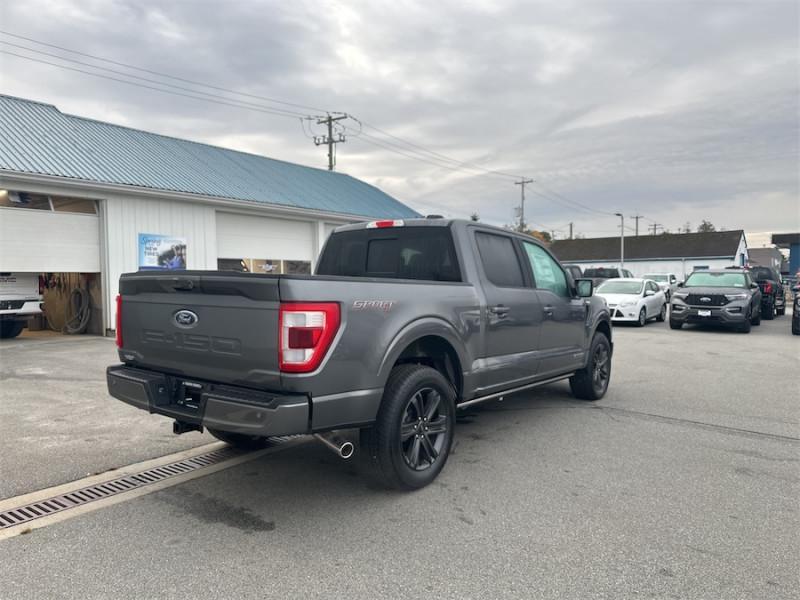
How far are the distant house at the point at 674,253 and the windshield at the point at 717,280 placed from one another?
39.9 metres

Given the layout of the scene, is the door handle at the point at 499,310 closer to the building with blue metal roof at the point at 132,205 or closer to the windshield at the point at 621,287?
the building with blue metal roof at the point at 132,205

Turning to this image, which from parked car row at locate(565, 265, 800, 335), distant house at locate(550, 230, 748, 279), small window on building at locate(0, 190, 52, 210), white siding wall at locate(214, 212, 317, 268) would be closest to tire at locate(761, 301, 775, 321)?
parked car row at locate(565, 265, 800, 335)

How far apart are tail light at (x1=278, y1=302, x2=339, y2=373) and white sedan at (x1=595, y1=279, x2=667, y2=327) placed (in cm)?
1452

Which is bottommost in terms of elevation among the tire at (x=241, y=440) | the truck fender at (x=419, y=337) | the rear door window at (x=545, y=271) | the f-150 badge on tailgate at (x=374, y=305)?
the tire at (x=241, y=440)

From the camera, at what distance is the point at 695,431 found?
561 centimetres

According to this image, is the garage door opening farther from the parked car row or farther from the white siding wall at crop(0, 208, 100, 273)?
the parked car row

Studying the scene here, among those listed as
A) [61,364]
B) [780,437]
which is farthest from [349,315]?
[61,364]

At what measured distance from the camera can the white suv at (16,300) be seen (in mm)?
12664

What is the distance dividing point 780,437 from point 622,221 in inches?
2010

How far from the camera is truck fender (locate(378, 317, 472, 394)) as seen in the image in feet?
11.9

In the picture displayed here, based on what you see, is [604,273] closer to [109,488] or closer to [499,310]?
[499,310]

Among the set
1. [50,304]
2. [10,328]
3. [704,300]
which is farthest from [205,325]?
[50,304]

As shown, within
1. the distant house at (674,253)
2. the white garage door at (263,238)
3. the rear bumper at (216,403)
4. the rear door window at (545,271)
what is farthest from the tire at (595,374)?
the distant house at (674,253)

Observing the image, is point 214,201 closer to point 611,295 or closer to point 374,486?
point 611,295
